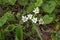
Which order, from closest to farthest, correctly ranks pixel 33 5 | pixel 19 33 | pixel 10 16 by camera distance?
pixel 19 33 < pixel 10 16 < pixel 33 5

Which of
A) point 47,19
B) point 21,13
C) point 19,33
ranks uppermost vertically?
point 21,13

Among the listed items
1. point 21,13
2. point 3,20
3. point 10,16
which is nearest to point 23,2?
point 21,13

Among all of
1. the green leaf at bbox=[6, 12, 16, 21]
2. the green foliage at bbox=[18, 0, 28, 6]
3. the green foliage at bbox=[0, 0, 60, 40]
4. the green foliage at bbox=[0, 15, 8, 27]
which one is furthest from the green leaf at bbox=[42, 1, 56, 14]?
the green foliage at bbox=[0, 15, 8, 27]

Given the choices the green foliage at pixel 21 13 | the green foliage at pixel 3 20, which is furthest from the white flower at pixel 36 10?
the green foliage at pixel 3 20

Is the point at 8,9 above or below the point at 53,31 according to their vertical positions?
above

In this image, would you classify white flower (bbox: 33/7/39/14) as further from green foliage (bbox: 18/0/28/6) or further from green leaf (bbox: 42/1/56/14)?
green foliage (bbox: 18/0/28/6)

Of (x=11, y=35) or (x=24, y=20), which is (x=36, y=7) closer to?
(x=24, y=20)

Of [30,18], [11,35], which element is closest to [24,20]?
[30,18]

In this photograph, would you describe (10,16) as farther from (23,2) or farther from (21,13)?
(23,2)
